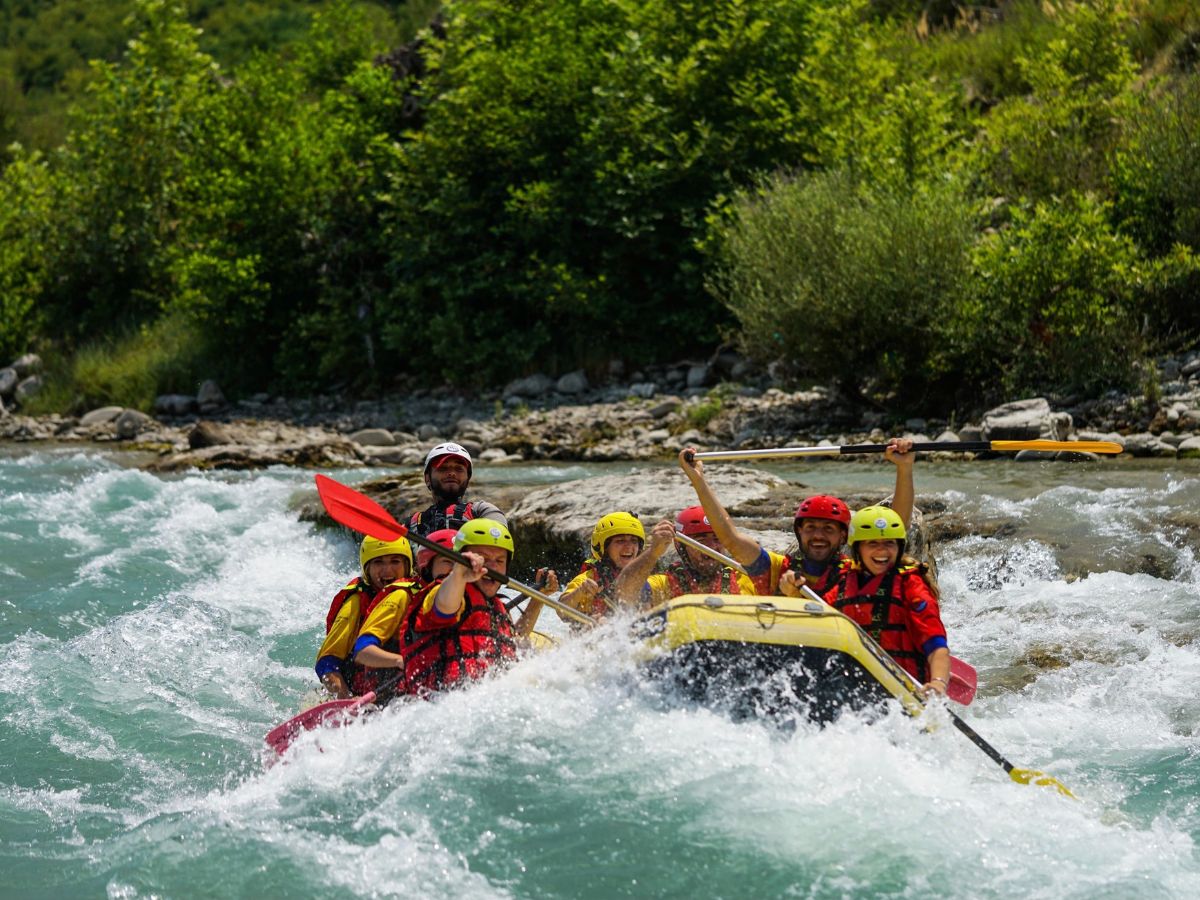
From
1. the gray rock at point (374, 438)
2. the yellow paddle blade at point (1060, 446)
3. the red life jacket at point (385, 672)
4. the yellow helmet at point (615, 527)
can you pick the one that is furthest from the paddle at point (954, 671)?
the gray rock at point (374, 438)

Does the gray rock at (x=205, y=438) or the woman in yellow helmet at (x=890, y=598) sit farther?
the gray rock at (x=205, y=438)

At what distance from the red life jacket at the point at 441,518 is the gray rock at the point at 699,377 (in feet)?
32.2

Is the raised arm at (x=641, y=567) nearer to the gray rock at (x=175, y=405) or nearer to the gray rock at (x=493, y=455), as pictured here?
the gray rock at (x=493, y=455)

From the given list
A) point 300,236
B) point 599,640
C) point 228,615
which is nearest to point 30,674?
point 228,615

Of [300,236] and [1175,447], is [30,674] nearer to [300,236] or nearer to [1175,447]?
[1175,447]

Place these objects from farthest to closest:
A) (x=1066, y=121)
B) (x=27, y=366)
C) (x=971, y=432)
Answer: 1. (x=27, y=366)
2. (x=1066, y=121)
3. (x=971, y=432)

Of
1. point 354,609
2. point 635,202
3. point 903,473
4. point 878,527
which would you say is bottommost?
point 354,609

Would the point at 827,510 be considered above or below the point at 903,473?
below

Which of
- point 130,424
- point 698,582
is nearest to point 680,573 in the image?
point 698,582

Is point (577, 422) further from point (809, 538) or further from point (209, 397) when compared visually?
point (809, 538)

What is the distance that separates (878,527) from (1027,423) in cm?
644

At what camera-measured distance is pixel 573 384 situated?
17.4m

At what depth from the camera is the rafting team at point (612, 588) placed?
5.25 m

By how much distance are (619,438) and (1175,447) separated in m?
5.72
